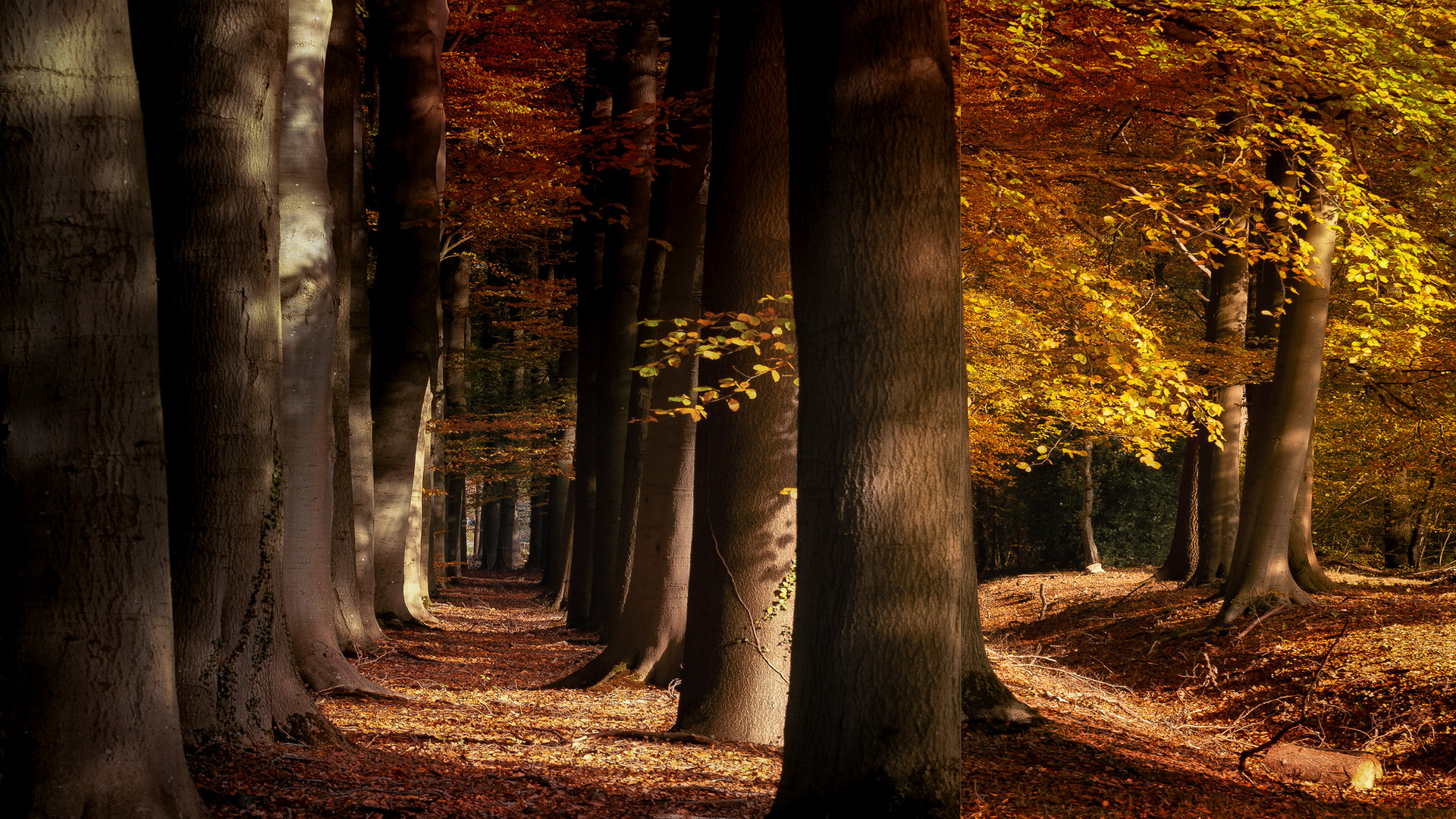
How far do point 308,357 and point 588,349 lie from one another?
826 cm

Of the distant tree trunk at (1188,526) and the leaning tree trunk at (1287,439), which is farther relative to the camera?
the distant tree trunk at (1188,526)

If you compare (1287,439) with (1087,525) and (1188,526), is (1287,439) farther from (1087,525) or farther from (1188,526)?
(1087,525)

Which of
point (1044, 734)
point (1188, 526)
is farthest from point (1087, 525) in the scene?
point (1044, 734)

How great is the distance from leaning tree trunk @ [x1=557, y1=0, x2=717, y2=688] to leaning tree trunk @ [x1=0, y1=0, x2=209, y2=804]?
5.63 metres

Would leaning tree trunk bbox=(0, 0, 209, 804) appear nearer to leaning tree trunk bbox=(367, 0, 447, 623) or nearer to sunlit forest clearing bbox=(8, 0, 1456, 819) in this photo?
sunlit forest clearing bbox=(8, 0, 1456, 819)

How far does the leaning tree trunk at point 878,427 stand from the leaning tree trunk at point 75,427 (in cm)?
235

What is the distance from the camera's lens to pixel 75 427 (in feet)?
11.2

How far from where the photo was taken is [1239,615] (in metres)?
12.8

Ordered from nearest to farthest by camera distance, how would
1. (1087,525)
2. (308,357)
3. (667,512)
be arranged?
(308,357), (667,512), (1087,525)

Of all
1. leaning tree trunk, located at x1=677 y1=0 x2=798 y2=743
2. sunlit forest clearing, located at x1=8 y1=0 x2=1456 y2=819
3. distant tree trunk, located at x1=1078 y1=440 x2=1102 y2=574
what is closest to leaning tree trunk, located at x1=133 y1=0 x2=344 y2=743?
sunlit forest clearing, located at x1=8 y1=0 x2=1456 y2=819

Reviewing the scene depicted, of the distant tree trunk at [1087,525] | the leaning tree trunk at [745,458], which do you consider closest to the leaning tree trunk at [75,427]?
the leaning tree trunk at [745,458]

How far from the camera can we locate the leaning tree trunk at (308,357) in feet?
24.1

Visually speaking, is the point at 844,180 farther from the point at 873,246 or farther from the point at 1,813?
the point at 1,813

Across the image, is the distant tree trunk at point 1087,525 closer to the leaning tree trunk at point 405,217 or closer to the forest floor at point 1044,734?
the forest floor at point 1044,734
